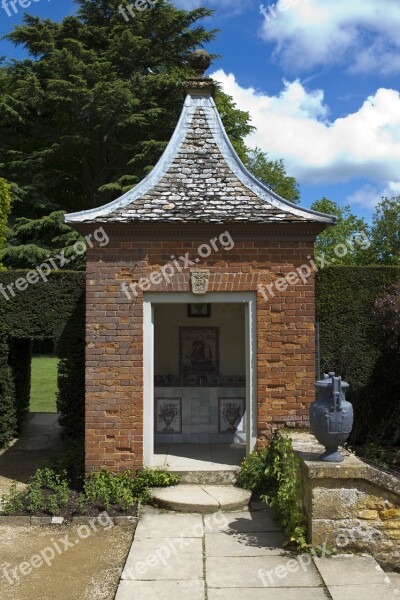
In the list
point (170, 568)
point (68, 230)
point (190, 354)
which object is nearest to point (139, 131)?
point (68, 230)

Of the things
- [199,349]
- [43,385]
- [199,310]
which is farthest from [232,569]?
[43,385]

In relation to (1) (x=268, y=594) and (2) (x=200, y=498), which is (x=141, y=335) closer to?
(2) (x=200, y=498)

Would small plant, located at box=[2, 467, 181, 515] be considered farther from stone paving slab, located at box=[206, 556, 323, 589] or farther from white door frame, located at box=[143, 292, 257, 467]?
stone paving slab, located at box=[206, 556, 323, 589]

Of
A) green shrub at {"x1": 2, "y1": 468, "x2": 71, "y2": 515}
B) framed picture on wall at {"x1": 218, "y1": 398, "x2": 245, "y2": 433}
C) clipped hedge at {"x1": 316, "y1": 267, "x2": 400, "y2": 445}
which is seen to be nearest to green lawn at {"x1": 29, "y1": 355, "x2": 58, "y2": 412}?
framed picture on wall at {"x1": 218, "y1": 398, "x2": 245, "y2": 433}

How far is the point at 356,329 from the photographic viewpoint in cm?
889

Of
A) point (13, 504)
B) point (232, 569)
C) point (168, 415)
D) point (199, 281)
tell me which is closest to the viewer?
point (232, 569)

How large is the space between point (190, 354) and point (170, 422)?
1379 millimetres

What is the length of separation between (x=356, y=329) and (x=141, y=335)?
3712mm

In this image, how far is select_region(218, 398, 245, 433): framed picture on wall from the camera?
9.63 meters

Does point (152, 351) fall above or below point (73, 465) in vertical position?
above

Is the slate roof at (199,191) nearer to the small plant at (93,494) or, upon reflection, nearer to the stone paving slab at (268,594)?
the small plant at (93,494)

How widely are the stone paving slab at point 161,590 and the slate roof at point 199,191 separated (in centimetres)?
427

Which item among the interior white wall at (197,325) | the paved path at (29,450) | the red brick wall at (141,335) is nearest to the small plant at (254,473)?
the red brick wall at (141,335)

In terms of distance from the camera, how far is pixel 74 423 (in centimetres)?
1004
